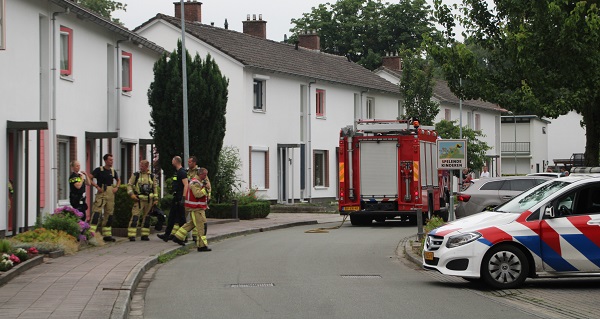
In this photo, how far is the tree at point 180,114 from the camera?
29.5 m

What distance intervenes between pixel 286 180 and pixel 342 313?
32022 mm

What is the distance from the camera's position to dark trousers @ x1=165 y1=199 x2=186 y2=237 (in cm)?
2181

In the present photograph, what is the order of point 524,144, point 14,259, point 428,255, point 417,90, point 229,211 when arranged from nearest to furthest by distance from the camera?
point 428,255, point 14,259, point 229,211, point 417,90, point 524,144

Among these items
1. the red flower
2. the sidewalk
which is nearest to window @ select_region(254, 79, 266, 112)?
the sidewalk

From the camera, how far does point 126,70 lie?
1226 inches

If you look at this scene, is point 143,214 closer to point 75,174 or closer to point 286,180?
point 75,174

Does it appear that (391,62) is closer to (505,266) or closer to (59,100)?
(59,100)

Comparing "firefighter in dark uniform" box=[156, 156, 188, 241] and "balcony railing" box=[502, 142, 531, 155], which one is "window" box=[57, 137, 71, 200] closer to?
"firefighter in dark uniform" box=[156, 156, 188, 241]

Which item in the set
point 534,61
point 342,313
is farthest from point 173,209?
point 342,313

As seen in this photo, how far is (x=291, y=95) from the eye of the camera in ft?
146

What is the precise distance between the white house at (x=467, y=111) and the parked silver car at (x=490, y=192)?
94.8 ft

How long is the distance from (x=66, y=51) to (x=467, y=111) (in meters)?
44.5

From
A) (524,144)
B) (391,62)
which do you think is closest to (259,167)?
(391,62)

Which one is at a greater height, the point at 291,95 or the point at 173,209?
the point at 291,95
